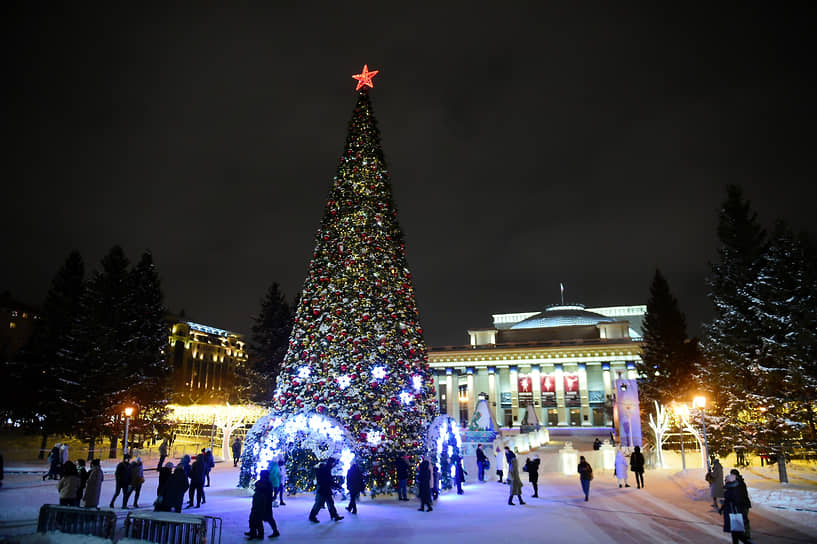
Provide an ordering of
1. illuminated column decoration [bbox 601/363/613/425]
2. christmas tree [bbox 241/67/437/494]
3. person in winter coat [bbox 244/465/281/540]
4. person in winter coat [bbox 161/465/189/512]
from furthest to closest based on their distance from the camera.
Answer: illuminated column decoration [bbox 601/363/613/425] → christmas tree [bbox 241/67/437/494] → person in winter coat [bbox 161/465/189/512] → person in winter coat [bbox 244/465/281/540]

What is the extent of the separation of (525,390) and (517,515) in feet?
206

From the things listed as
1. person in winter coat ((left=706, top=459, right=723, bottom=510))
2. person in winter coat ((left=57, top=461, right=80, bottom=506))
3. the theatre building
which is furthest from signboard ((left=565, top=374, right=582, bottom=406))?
person in winter coat ((left=57, top=461, right=80, bottom=506))

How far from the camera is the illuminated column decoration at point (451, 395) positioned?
77.3m

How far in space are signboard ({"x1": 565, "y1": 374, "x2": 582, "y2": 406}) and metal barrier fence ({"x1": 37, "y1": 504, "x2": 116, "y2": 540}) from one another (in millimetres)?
70360

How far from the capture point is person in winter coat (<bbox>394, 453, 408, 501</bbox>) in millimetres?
14742

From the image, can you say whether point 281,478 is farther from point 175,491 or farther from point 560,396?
point 560,396

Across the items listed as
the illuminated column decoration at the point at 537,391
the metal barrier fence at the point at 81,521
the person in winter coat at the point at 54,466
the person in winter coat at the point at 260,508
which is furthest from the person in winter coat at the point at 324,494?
the illuminated column decoration at the point at 537,391

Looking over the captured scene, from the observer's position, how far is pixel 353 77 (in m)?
18.6

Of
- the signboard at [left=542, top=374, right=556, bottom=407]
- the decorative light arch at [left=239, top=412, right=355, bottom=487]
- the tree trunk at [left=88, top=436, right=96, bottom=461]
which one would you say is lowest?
the tree trunk at [left=88, top=436, right=96, bottom=461]

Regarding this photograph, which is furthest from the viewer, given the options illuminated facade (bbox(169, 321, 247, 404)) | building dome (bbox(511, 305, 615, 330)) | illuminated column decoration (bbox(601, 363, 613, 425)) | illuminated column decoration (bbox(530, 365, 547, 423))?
illuminated facade (bbox(169, 321, 247, 404))

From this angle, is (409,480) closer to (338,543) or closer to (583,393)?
(338,543)

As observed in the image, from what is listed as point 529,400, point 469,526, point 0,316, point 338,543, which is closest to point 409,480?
point 469,526

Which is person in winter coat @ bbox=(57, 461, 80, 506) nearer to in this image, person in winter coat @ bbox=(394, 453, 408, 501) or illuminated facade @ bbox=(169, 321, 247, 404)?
person in winter coat @ bbox=(394, 453, 408, 501)

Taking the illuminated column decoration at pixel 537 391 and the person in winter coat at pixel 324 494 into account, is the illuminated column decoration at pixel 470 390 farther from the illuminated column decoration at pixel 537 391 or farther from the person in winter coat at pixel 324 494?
the person in winter coat at pixel 324 494
